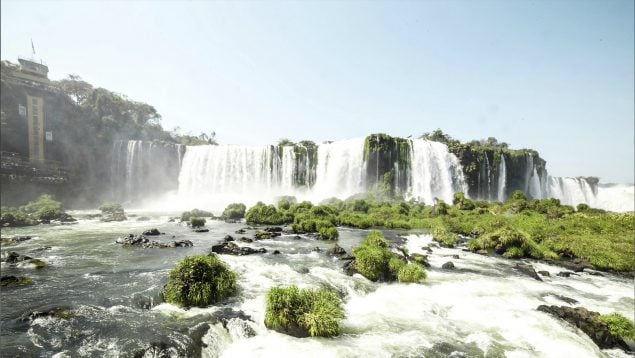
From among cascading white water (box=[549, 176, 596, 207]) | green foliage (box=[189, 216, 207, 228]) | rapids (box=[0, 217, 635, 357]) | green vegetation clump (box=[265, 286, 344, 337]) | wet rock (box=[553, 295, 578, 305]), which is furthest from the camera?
cascading white water (box=[549, 176, 596, 207])

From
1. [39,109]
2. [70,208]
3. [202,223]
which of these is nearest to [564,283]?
[202,223]

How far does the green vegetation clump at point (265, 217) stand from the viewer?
1427 inches

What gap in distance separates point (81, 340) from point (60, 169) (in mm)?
60453

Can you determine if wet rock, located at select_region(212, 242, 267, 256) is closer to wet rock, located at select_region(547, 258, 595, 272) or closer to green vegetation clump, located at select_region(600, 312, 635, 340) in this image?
green vegetation clump, located at select_region(600, 312, 635, 340)

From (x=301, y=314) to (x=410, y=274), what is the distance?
7.38 m

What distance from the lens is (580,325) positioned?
10.9 meters

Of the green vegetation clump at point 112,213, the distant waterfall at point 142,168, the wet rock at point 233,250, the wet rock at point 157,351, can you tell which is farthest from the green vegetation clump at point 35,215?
the wet rock at point 157,351

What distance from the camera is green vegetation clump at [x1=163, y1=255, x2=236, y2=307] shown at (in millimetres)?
11234

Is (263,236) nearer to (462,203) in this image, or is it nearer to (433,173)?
(462,203)

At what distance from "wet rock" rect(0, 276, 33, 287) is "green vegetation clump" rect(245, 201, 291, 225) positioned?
23411mm

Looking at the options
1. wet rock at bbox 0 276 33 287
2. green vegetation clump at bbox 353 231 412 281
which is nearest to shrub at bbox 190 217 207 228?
wet rock at bbox 0 276 33 287

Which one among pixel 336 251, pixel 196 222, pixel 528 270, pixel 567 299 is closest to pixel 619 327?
pixel 567 299

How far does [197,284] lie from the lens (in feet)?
37.7

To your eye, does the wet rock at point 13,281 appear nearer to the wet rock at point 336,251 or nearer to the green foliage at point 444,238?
the wet rock at point 336,251
